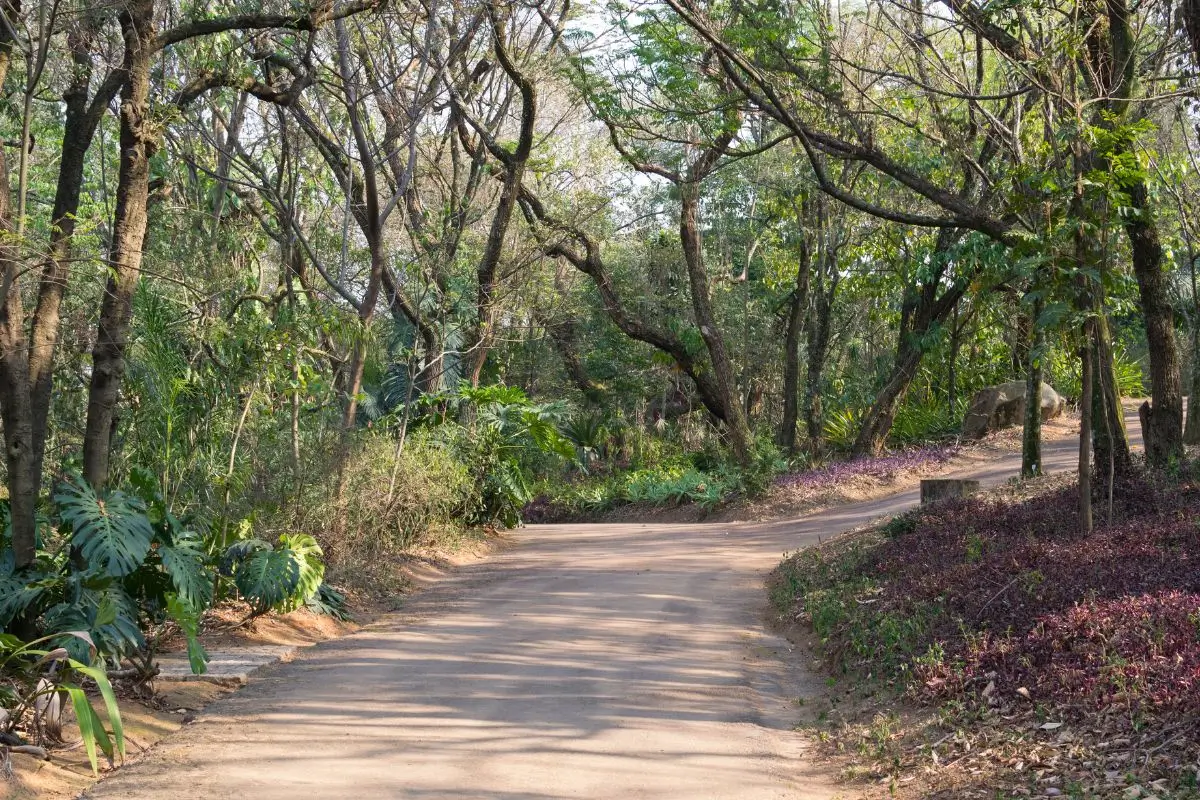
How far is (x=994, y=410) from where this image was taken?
2322cm

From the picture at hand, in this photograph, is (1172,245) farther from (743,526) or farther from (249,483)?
(249,483)

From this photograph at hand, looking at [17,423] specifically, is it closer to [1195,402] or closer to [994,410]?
[1195,402]

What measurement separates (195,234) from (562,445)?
636 cm

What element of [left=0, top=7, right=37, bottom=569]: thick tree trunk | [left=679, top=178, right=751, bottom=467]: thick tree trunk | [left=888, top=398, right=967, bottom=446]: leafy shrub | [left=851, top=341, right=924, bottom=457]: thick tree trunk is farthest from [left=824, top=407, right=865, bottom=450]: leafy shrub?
[left=0, top=7, right=37, bottom=569]: thick tree trunk

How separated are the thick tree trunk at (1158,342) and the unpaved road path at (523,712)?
4.18 m

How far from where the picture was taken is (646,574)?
12.4m

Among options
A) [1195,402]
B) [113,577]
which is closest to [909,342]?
[1195,402]

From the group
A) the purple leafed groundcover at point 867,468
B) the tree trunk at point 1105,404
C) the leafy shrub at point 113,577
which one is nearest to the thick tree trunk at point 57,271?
the leafy shrub at point 113,577

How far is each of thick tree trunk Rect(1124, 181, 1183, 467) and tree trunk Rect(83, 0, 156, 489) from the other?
8.54 m

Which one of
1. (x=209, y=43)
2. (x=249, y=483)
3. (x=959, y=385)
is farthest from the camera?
(x=959, y=385)

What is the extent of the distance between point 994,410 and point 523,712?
18.9 metres

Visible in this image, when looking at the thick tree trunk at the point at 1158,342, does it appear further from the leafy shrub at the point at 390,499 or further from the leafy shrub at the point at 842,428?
the leafy shrub at the point at 842,428

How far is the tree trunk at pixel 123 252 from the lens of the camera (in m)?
7.37

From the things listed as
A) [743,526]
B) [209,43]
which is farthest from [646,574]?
[209,43]
